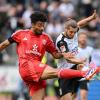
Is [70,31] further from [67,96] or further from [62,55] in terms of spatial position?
[67,96]

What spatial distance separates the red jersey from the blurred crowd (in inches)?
327

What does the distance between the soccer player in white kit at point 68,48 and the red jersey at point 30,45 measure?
42 cm

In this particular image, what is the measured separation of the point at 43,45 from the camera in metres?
13.8

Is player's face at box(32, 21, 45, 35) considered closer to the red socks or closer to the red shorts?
the red shorts

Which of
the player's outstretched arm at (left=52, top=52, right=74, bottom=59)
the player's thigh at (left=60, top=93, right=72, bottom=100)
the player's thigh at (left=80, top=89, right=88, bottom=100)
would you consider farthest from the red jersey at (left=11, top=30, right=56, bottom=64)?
the player's thigh at (left=80, top=89, right=88, bottom=100)

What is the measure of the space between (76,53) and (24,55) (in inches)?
47.1

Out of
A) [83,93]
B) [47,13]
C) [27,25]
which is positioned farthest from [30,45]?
[47,13]

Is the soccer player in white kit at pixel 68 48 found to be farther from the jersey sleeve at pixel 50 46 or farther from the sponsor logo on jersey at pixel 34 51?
the sponsor logo on jersey at pixel 34 51

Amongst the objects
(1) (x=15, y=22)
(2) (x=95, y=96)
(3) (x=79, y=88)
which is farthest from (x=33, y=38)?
(1) (x=15, y=22)

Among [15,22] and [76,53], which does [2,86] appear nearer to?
[15,22]

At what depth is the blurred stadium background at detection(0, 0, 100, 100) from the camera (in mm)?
21531

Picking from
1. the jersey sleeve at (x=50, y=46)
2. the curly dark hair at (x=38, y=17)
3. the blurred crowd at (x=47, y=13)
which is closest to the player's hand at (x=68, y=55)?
the jersey sleeve at (x=50, y=46)

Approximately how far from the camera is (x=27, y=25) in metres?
22.7

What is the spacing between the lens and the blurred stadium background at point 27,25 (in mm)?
21531
